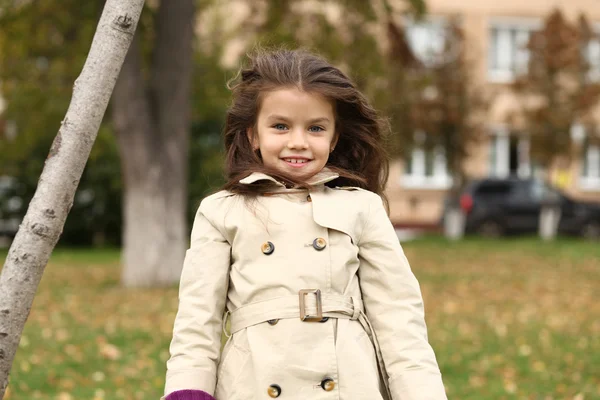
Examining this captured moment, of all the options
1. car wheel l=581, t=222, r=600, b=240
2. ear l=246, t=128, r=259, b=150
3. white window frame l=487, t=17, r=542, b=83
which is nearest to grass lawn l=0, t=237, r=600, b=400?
ear l=246, t=128, r=259, b=150

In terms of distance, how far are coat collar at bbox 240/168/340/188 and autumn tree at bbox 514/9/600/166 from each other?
23481 millimetres

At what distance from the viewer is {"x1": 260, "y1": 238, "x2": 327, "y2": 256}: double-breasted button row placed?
268 centimetres

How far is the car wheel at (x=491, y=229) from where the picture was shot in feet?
77.3

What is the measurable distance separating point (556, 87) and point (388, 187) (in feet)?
77.6

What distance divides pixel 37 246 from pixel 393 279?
102 cm

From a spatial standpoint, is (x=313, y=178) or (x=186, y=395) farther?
(x=313, y=178)

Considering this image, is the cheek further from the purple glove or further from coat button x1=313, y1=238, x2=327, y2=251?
the purple glove

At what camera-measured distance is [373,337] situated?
273cm


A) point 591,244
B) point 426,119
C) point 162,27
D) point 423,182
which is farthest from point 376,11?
point 423,182

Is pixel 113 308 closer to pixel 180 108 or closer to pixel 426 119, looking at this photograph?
pixel 180 108

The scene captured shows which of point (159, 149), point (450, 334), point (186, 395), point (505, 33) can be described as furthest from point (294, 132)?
point (505, 33)

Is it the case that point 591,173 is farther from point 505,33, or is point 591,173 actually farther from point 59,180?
point 59,180

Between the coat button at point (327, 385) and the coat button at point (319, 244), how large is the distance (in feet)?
1.18

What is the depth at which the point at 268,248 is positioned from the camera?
8.78 feet
